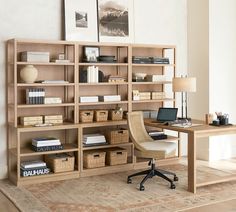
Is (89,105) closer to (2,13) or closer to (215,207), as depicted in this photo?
(2,13)

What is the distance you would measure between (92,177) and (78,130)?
2.22ft

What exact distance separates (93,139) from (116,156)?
17.2 inches

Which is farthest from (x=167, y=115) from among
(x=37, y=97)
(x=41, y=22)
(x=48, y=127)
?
(x=41, y=22)

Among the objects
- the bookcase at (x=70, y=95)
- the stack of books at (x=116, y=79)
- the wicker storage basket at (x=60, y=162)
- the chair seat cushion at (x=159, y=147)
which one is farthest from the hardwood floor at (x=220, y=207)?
the stack of books at (x=116, y=79)

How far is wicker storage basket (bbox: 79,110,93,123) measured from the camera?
5.52 metres

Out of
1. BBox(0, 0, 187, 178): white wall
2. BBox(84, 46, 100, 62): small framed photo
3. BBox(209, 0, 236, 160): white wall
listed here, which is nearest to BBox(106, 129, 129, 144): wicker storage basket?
BBox(84, 46, 100, 62): small framed photo

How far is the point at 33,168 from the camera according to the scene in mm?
5078

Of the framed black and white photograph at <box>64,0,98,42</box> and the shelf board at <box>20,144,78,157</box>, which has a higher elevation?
the framed black and white photograph at <box>64,0,98,42</box>

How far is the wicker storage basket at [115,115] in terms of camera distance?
5.75 m

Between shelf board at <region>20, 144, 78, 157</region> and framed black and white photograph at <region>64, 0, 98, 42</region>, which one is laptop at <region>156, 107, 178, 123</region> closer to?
shelf board at <region>20, 144, 78, 157</region>

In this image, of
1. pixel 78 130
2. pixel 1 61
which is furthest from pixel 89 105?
pixel 1 61

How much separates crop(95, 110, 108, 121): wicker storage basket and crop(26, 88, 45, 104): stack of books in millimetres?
843

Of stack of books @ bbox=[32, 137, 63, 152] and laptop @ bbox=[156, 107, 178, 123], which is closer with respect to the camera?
stack of books @ bbox=[32, 137, 63, 152]

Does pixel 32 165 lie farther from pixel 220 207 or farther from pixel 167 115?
pixel 220 207
